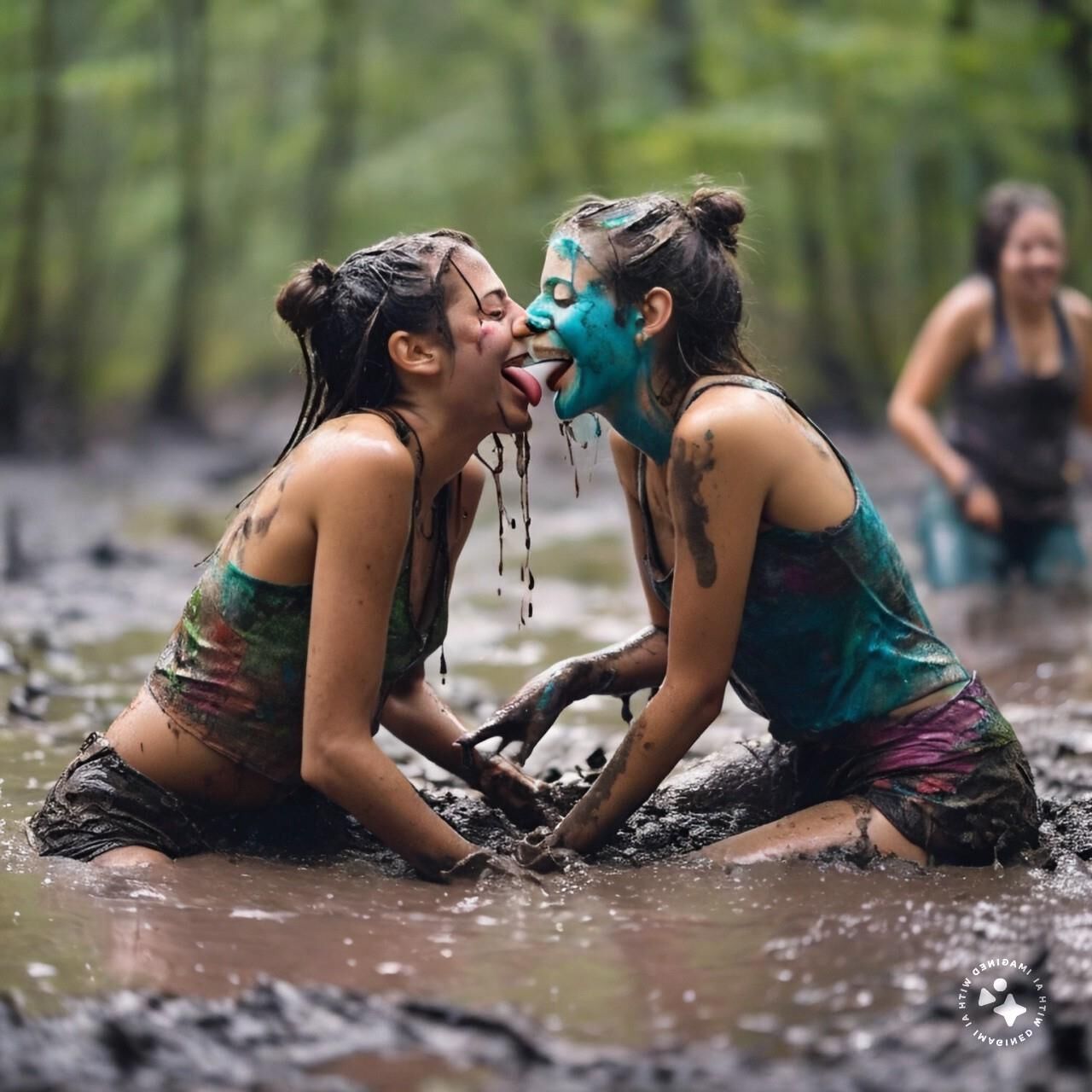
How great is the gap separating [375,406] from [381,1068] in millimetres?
1647

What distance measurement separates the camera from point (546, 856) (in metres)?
3.35

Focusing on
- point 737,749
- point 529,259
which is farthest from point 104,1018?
point 529,259

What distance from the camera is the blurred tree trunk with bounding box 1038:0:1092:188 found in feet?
38.7

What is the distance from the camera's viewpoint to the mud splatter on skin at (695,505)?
3.25m

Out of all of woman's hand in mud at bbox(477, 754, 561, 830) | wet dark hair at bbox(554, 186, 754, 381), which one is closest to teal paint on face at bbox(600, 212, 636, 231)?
wet dark hair at bbox(554, 186, 754, 381)

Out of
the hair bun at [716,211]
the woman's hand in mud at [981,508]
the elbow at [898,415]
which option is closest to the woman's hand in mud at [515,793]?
the hair bun at [716,211]

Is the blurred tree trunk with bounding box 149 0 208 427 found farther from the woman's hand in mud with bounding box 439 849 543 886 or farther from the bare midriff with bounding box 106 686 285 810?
the woman's hand in mud with bounding box 439 849 543 886

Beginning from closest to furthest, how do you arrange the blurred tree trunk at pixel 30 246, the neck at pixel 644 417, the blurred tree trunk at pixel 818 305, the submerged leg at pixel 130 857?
the submerged leg at pixel 130 857
the neck at pixel 644 417
the blurred tree trunk at pixel 30 246
the blurred tree trunk at pixel 818 305

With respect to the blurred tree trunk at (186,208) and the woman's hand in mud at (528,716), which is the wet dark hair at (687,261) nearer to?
the woman's hand in mud at (528,716)

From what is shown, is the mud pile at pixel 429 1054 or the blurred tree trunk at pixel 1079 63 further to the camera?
the blurred tree trunk at pixel 1079 63

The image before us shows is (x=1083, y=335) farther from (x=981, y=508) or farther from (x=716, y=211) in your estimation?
(x=716, y=211)

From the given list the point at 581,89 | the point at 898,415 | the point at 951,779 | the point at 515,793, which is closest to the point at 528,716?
the point at 515,793

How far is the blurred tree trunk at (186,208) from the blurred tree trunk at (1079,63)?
857 centimetres

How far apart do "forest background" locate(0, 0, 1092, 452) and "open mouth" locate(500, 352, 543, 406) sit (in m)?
9.20
